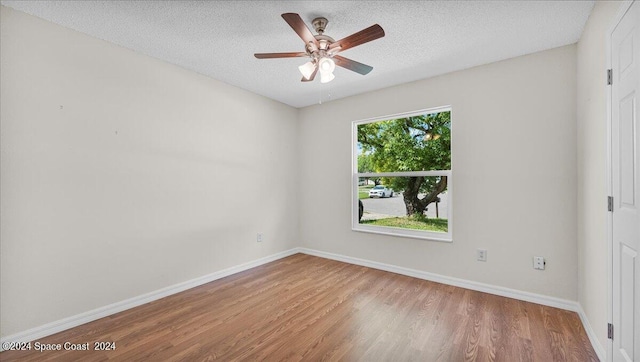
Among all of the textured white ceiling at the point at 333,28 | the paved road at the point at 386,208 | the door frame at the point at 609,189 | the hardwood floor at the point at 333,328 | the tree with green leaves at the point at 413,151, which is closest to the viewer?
the door frame at the point at 609,189

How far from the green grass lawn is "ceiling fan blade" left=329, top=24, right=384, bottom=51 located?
2348 mm

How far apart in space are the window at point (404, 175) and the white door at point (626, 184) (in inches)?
65.2

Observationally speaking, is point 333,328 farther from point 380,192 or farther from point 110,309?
point 380,192

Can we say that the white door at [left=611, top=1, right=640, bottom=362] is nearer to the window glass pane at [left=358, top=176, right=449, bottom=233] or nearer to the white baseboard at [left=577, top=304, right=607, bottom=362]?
the white baseboard at [left=577, top=304, right=607, bottom=362]

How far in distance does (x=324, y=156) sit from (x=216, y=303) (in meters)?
2.57

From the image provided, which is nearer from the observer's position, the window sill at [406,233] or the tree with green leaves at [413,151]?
the window sill at [406,233]

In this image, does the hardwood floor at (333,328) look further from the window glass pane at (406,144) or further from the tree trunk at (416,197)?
the window glass pane at (406,144)

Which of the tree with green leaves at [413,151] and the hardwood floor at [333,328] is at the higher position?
the tree with green leaves at [413,151]

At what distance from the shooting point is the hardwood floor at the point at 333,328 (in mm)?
Result: 1885

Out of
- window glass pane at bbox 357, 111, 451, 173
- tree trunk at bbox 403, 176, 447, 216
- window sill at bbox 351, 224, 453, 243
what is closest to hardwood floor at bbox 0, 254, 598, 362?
window sill at bbox 351, 224, 453, 243

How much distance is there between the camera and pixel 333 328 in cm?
221

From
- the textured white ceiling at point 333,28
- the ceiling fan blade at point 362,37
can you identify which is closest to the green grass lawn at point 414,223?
the textured white ceiling at point 333,28

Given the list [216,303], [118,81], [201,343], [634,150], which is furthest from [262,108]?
[634,150]

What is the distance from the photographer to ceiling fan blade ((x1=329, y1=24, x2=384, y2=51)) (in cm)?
184
